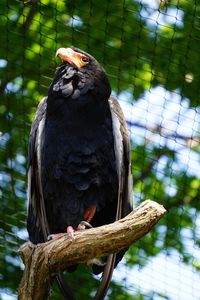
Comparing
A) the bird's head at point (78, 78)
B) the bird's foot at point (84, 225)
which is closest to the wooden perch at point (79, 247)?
the bird's foot at point (84, 225)

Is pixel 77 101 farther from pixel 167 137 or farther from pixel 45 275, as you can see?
pixel 167 137

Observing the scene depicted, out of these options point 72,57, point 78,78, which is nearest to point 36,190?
point 78,78

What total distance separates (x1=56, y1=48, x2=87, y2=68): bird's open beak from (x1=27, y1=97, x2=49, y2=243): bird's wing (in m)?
0.32

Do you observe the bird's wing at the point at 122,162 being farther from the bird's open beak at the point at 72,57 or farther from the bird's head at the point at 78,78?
the bird's open beak at the point at 72,57

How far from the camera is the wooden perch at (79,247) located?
3775 millimetres

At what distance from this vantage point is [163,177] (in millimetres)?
6961

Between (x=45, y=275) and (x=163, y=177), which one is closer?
(x=45, y=275)

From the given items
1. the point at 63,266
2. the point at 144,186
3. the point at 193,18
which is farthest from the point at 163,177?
the point at 63,266

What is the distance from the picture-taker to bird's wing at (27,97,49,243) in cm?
485

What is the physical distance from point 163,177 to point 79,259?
306 cm

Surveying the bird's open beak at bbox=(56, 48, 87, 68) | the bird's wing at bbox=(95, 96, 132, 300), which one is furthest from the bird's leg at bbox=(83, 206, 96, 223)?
the bird's open beak at bbox=(56, 48, 87, 68)

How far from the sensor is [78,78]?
496cm

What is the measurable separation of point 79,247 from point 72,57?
141cm

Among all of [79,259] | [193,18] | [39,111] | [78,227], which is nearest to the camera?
[79,259]
